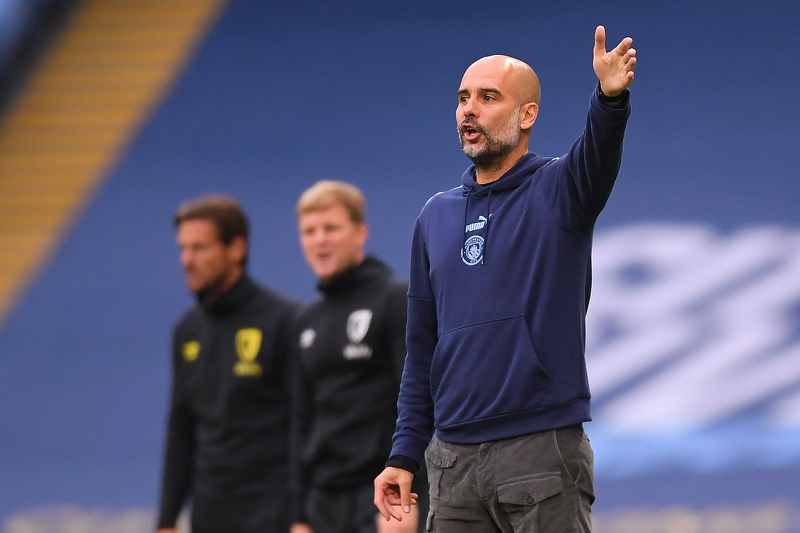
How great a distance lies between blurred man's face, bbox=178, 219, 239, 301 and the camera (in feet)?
14.3

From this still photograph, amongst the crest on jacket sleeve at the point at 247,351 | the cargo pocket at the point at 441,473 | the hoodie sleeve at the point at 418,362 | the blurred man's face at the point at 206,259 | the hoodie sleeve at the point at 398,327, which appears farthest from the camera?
the blurred man's face at the point at 206,259

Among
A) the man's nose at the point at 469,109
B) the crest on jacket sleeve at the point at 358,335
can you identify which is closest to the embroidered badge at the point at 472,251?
the man's nose at the point at 469,109

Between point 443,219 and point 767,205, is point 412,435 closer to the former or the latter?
point 443,219

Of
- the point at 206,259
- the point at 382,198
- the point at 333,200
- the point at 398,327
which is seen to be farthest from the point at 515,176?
the point at 382,198

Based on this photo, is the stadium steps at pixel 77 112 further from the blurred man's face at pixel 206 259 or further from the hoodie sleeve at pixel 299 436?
the hoodie sleeve at pixel 299 436

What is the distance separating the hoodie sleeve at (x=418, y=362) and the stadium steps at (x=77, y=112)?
6.83 m

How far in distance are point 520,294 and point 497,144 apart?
1.16 feet

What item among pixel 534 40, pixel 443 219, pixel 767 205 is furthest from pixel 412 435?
pixel 534 40

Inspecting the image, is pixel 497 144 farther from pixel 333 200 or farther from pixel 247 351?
pixel 247 351

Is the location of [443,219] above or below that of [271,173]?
below

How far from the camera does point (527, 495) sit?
224 centimetres

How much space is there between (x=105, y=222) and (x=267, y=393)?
508 centimetres

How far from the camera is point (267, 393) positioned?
4.21m

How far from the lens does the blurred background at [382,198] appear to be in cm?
757
